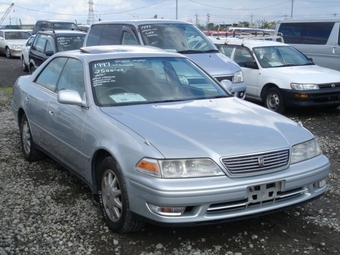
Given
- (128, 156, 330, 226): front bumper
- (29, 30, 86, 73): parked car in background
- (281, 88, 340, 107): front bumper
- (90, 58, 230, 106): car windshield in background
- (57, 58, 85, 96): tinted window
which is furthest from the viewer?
(29, 30, 86, 73): parked car in background

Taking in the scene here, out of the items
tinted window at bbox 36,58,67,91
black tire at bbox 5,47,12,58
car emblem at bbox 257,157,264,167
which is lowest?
black tire at bbox 5,47,12,58

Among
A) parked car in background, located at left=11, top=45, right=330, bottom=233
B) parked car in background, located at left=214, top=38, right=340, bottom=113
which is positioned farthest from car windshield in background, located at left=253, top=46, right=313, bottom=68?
parked car in background, located at left=11, top=45, right=330, bottom=233

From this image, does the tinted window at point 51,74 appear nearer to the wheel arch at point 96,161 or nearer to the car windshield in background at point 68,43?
the wheel arch at point 96,161

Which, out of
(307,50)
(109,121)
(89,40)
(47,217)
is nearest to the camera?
(109,121)

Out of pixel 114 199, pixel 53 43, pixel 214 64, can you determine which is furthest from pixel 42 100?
pixel 53 43

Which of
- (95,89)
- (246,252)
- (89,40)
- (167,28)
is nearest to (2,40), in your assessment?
(89,40)

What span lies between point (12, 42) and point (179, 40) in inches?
721

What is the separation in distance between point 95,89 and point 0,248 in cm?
170

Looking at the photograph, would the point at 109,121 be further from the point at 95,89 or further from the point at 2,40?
the point at 2,40

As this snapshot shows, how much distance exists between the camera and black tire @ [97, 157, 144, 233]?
12.7 feet

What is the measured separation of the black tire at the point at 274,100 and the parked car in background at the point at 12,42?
58.6ft

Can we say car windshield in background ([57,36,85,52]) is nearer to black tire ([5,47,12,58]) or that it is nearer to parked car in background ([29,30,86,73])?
parked car in background ([29,30,86,73])

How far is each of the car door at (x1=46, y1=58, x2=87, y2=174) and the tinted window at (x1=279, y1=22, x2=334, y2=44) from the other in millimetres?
10148

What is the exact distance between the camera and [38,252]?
3.85 meters
